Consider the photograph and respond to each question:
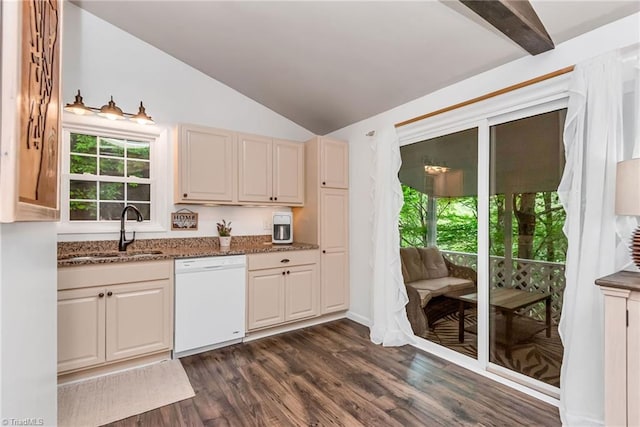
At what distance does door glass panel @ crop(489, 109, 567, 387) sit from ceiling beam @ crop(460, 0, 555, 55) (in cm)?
49

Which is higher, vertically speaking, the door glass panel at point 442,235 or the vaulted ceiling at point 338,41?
the vaulted ceiling at point 338,41

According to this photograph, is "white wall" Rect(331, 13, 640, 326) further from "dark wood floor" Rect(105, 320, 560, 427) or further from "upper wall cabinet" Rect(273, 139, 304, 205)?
"dark wood floor" Rect(105, 320, 560, 427)

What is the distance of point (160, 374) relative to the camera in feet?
8.19

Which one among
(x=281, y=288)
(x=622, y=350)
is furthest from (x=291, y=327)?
(x=622, y=350)

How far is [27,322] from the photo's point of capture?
44.9 inches

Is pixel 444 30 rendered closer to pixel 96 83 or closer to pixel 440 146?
pixel 440 146

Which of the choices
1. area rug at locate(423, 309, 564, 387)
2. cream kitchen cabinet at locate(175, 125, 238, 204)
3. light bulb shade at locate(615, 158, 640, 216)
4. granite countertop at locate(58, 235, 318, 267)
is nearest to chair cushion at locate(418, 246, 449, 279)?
area rug at locate(423, 309, 564, 387)

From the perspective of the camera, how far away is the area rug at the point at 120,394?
6.50ft

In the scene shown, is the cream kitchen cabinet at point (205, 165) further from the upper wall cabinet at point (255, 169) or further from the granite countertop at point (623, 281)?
the granite countertop at point (623, 281)

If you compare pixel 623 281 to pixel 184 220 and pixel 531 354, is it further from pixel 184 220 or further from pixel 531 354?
pixel 184 220

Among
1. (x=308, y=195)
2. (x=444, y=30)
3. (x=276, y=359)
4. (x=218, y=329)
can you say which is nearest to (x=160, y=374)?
(x=218, y=329)

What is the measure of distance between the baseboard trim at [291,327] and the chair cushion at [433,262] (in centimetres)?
134

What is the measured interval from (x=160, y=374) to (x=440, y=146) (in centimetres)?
312

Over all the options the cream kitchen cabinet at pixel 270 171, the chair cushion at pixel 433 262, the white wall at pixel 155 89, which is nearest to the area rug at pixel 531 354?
the chair cushion at pixel 433 262
